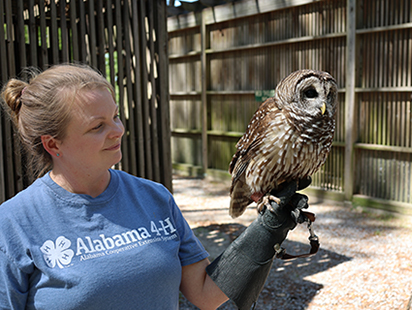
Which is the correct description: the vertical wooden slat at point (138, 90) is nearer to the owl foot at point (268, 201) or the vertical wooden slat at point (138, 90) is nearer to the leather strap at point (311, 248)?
the owl foot at point (268, 201)

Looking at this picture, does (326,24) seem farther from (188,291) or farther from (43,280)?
(43,280)

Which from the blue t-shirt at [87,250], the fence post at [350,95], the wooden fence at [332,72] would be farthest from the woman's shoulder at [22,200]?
the fence post at [350,95]

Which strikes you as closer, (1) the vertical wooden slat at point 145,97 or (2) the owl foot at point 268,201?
(2) the owl foot at point 268,201

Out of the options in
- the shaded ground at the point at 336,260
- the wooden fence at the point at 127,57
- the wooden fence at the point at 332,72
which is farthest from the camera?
the wooden fence at the point at 332,72

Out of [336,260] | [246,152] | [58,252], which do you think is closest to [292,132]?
[246,152]

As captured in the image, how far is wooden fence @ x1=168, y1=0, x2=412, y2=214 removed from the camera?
5.89m

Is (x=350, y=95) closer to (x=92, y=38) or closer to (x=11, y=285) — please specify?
(x=92, y=38)

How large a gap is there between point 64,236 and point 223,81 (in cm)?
748

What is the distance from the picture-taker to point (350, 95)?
20.7 feet

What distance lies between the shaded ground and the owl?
1833mm

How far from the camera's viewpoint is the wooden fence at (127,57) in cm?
357

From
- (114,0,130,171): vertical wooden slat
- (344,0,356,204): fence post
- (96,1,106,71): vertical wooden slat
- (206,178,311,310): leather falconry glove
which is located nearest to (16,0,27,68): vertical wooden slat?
(96,1,106,71): vertical wooden slat

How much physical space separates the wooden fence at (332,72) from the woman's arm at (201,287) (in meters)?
5.11

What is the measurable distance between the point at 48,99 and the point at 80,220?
0.44 m
